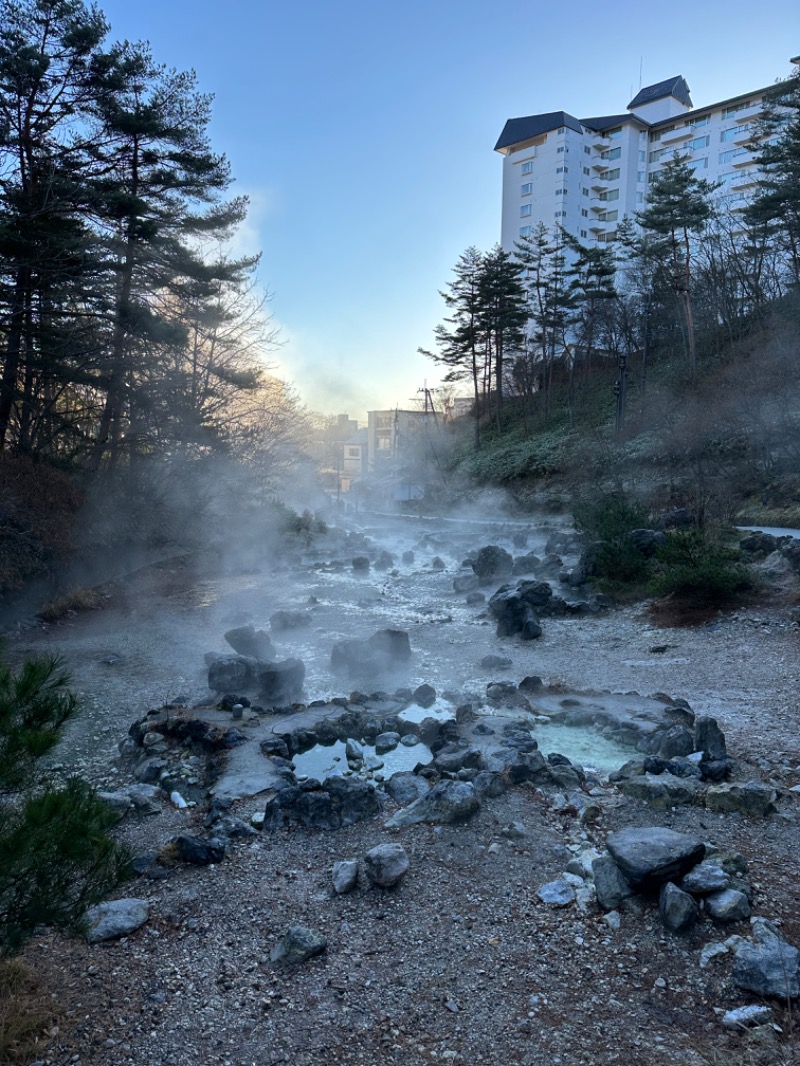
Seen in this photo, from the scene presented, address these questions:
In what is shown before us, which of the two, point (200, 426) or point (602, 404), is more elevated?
point (602, 404)

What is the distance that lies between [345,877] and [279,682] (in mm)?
4408

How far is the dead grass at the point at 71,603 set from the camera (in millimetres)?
12055

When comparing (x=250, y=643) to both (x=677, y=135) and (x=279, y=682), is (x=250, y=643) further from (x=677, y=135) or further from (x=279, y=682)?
(x=677, y=135)

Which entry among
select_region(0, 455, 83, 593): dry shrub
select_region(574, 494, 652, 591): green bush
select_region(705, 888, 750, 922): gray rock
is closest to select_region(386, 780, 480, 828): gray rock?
select_region(705, 888, 750, 922): gray rock

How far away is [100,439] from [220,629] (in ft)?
21.7

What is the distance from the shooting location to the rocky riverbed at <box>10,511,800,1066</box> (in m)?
2.75

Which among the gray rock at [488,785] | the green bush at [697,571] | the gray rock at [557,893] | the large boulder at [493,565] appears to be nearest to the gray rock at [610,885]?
the gray rock at [557,893]

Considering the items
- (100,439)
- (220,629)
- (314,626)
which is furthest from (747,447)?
(100,439)

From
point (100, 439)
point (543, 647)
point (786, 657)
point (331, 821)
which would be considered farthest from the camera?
point (100, 439)

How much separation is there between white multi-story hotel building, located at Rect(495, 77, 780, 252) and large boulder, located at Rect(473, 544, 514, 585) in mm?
40439

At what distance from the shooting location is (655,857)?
3.57 m

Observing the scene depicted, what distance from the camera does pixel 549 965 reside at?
3170 mm

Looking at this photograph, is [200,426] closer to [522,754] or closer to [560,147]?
[522,754]

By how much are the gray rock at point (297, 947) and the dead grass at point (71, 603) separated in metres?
10.3
